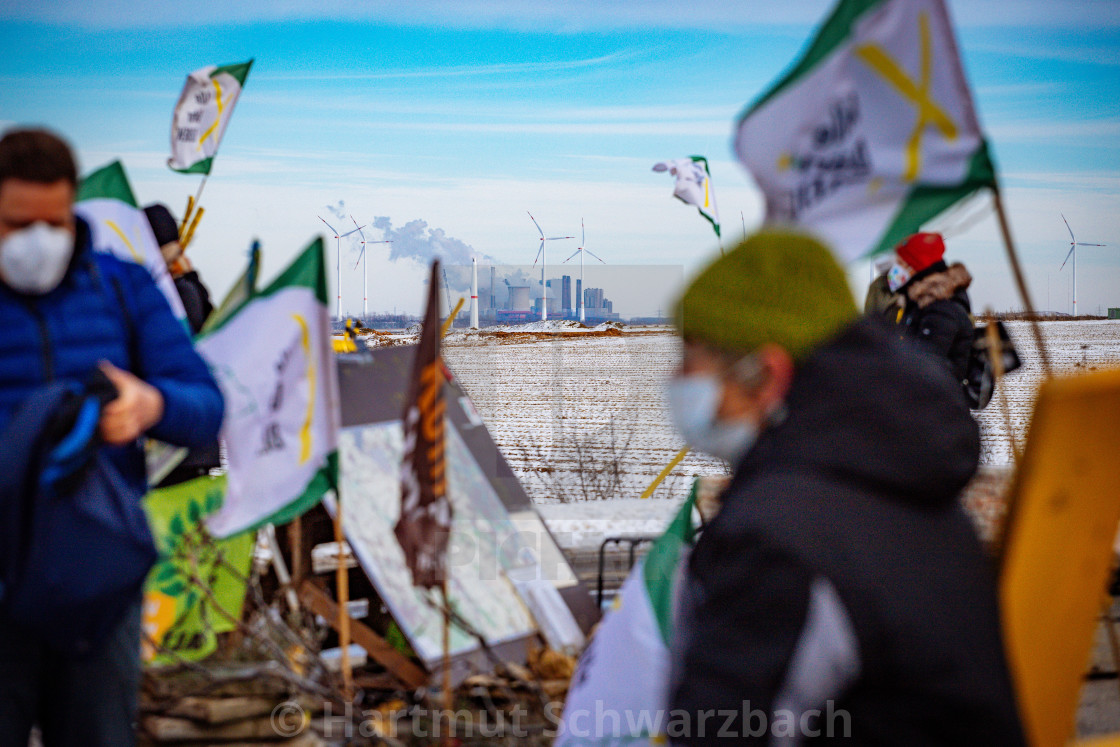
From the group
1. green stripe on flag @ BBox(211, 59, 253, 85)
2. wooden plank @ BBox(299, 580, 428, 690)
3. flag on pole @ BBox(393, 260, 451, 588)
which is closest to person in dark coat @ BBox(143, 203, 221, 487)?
green stripe on flag @ BBox(211, 59, 253, 85)

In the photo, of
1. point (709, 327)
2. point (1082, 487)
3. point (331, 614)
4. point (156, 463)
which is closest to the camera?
point (709, 327)

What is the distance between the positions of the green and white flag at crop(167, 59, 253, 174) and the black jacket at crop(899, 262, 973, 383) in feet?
11.9

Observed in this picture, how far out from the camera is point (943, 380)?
50.4 inches

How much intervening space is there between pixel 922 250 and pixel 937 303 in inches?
12.2

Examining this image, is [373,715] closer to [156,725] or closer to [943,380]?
[156,725]

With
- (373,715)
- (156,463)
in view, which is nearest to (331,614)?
(373,715)

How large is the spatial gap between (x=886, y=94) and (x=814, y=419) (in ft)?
3.93

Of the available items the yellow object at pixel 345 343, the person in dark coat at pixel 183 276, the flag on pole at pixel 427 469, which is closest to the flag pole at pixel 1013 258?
the flag on pole at pixel 427 469

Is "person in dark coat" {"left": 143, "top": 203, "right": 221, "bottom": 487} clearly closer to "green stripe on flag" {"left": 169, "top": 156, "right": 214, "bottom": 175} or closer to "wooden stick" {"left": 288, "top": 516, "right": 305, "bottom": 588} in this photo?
"green stripe on flag" {"left": 169, "top": 156, "right": 214, "bottom": 175}

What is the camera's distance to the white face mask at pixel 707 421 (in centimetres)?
141

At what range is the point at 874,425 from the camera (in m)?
1.20

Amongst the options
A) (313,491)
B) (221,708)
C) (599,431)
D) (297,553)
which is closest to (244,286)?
(313,491)

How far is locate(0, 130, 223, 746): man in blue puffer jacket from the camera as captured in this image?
1.59m

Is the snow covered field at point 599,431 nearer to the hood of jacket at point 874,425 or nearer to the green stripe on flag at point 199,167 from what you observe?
the hood of jacket at point 874,425
